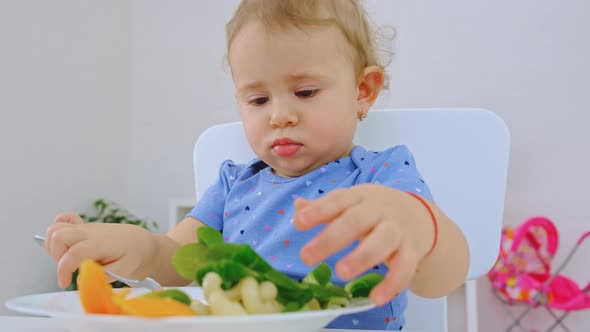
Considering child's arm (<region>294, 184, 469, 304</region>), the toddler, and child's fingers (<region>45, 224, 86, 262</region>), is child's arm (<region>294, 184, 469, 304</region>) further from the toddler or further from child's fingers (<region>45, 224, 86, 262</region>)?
child's fingers (<region>45, 224, 86, 262</region>)

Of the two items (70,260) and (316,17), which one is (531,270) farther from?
(70,260)

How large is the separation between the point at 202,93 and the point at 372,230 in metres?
2.39

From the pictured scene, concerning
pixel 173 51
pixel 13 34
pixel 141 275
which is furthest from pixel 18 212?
pixel 141 275

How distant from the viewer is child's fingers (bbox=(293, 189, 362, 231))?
33 centimetres

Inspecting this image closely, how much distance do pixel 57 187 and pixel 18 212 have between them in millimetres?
226

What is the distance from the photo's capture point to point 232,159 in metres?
1.00

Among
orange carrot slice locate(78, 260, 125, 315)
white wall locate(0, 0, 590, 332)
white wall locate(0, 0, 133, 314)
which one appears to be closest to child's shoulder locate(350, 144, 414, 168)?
orange carrot slice locate(78, 260, 125, 315)

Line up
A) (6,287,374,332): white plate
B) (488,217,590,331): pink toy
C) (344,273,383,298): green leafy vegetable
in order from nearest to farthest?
(6,287,374,332): white plate → (344,273,383,298): green leafy vegetable → (488,217,590,331): pink toy

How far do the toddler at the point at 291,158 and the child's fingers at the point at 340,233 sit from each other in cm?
19

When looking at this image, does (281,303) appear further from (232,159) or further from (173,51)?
(173,51)

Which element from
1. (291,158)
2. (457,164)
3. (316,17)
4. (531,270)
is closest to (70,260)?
(291,158)

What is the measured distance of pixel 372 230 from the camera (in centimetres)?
35

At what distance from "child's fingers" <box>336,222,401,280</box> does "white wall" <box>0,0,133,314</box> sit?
1964 millimetres

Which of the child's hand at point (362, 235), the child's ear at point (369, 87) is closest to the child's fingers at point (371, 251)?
the child's hand at point (362, 235)
